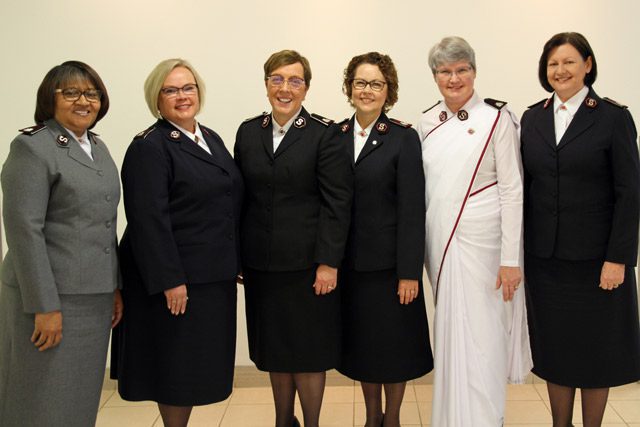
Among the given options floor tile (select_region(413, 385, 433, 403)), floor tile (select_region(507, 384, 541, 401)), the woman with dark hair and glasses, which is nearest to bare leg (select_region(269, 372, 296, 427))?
the woman with dark hair and glasses

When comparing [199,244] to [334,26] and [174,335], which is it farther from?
[334,26]

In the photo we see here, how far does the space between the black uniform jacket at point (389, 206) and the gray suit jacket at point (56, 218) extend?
981 mm

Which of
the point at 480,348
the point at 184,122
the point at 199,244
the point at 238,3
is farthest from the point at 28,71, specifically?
the point at 480,348

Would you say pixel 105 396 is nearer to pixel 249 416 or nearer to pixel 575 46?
pixel 249 416

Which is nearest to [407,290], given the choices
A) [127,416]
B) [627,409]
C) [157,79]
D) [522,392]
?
[157,79]

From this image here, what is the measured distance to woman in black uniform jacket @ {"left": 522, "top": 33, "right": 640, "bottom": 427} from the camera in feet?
8.18

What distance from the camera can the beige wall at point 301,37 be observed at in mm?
3508

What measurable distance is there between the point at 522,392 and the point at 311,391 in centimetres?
161

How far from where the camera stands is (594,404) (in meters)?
2.64

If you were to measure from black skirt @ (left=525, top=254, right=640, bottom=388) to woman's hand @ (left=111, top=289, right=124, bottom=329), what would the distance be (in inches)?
70.4

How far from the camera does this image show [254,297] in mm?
2609

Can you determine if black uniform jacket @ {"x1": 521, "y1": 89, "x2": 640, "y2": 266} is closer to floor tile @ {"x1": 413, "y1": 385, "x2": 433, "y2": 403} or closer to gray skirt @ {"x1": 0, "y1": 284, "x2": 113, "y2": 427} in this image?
floor tile @ {"x1": 413, "y1": 385, "x2": 433, "y2": 403}

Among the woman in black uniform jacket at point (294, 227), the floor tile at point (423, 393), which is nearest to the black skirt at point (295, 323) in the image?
the woman in black uniform jacket at point (294, 227)

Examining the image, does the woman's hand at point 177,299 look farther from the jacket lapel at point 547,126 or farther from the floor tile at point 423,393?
the floor tile at point 423,393
